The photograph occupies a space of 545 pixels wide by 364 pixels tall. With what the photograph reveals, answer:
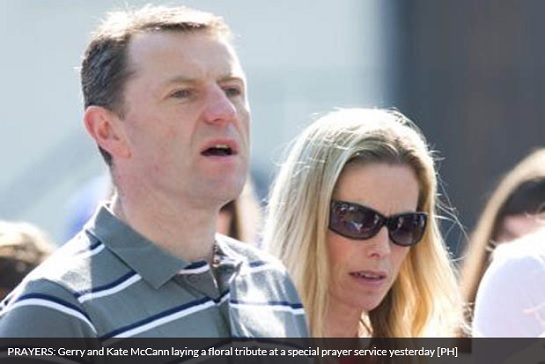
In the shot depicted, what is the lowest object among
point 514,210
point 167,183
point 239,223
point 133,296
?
point 239,223

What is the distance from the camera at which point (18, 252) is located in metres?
4.80

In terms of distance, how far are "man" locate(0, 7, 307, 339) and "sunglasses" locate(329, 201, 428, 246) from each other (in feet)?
1.95

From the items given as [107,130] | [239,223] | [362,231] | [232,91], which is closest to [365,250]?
[362,231]

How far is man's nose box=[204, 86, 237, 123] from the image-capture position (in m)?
3.47

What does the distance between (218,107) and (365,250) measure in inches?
33.0

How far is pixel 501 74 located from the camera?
10.6 metres

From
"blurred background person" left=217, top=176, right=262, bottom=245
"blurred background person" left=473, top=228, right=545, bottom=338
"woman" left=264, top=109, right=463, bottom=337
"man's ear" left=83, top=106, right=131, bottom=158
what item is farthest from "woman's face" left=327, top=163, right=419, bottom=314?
"blurred background person" left=217, top=176, right=262, bottom=245

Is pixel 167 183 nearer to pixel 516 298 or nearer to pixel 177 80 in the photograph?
pixel 177 80

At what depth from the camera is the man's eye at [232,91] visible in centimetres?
354

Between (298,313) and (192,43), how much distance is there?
1.94ft

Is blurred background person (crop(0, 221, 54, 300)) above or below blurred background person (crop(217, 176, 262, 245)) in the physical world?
above

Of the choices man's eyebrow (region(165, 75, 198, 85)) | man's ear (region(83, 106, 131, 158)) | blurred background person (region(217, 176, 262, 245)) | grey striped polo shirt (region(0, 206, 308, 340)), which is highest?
man's eyebrow (region(165, 75, 198, 85))

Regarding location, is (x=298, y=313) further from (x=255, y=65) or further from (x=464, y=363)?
(x=255, y=65)

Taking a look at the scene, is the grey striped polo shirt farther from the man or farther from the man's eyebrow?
the man's eyebrow
